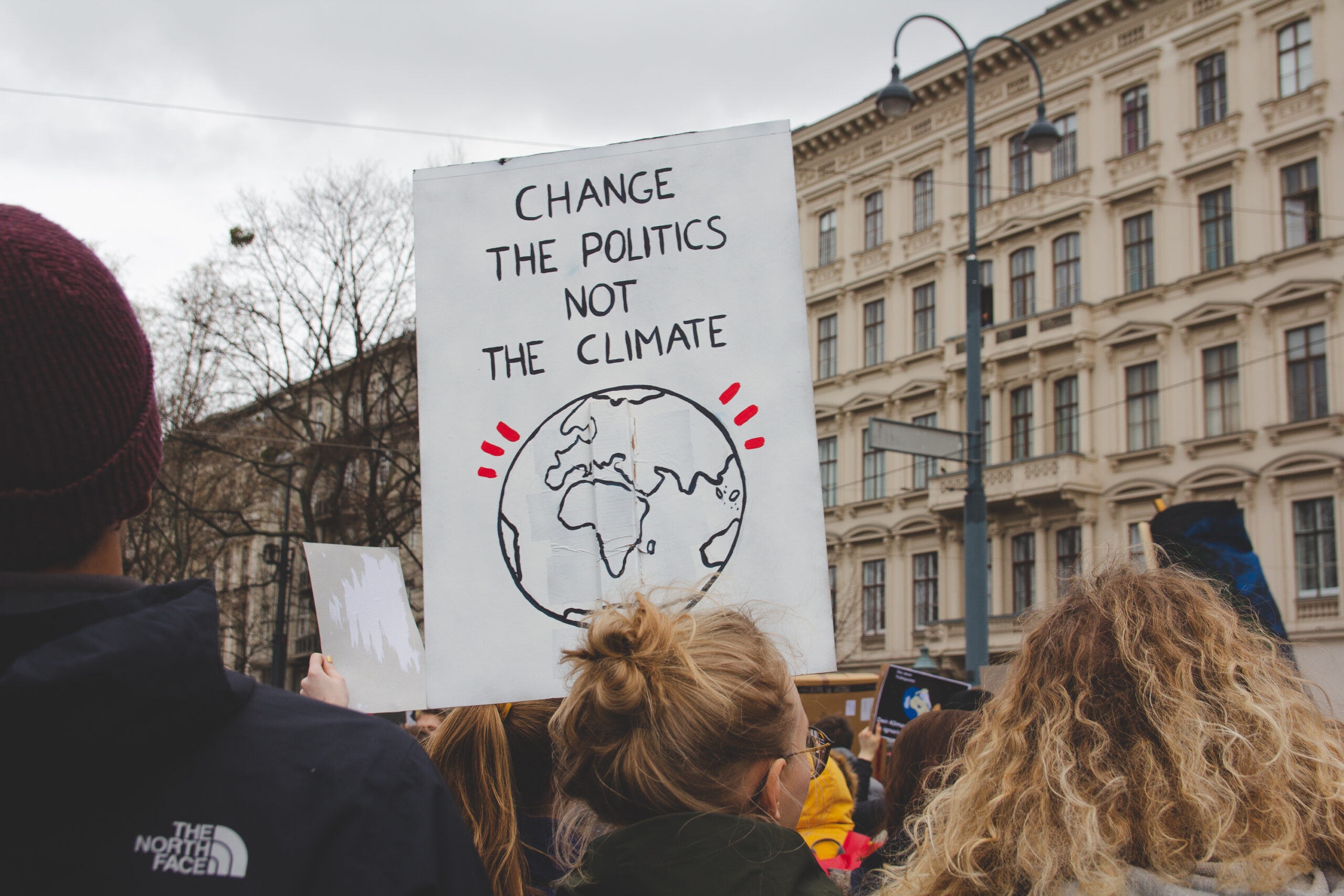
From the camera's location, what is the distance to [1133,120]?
1060 inches

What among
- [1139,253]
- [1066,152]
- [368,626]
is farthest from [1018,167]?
[368,626]

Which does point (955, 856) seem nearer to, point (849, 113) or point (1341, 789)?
point (1341, 789)

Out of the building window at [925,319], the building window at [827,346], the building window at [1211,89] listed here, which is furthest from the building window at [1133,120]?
the building window at [827,346]

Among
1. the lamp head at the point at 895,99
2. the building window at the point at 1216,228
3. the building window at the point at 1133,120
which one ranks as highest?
the building window at the point at 1133,120

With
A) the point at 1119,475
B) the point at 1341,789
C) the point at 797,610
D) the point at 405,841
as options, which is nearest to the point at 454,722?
the point at 797,610

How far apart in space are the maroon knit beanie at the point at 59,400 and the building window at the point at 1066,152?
29092 mm

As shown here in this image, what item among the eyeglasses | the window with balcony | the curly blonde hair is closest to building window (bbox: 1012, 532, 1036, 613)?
the window with balcony

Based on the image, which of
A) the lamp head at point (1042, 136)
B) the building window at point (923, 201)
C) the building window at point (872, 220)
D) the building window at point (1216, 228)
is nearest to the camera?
the lamp head at point (1042, 136)

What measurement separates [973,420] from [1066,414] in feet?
48.3

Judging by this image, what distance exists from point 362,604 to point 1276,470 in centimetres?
2384

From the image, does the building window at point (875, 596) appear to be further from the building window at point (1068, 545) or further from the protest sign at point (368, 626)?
the protest sign at point (368, 626)

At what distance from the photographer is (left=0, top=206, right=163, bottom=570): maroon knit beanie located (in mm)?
1090

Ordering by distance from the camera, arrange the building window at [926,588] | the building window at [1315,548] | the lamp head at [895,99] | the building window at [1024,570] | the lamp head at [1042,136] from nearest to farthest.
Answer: the lamp head at [895,99], the lamp head at [1042,136], the building window at [1315,548], the building window at [1024,570], the building window at [926,588]

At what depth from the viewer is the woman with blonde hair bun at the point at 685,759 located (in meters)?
1.67
